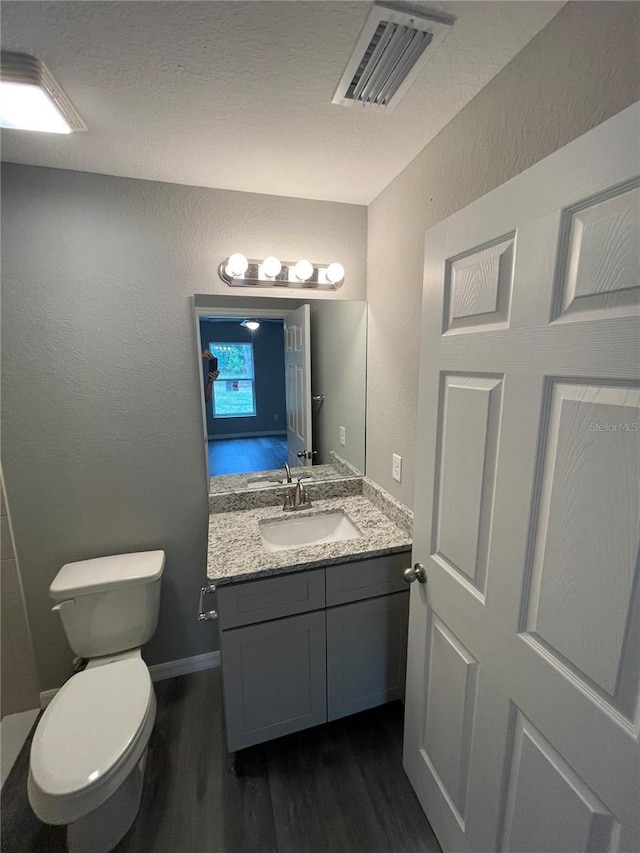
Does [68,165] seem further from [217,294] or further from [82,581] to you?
[82,581]

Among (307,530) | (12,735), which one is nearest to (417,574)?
(307,530)

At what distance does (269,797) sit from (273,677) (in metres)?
0.42

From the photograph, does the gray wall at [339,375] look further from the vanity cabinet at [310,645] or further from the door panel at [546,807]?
the door panel at [546,807]

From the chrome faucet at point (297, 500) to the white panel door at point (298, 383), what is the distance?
0.17 meters

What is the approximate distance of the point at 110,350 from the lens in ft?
5.04

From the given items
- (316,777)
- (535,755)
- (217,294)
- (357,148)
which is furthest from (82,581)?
(357,148)

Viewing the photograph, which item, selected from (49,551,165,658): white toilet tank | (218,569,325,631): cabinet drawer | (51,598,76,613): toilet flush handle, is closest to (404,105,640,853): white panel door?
(218,569,325,631): cabinet drawer

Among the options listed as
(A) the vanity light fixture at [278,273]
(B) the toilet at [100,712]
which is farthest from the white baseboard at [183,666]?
(A) the vanity light fixture at [278,273]

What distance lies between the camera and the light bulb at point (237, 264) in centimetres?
155

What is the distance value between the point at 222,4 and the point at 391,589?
1791mm

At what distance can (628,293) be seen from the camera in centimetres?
54

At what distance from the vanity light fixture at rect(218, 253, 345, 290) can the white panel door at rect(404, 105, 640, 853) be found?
2.49ft

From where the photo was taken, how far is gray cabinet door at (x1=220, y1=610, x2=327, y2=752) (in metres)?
1.29

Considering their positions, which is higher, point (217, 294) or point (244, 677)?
point (217, 294)
